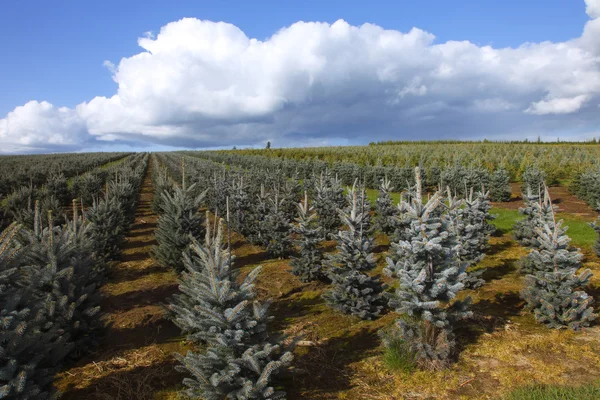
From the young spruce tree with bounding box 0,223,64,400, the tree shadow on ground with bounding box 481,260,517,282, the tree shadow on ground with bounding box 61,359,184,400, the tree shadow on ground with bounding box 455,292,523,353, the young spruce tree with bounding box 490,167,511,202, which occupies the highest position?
the young spruce tree with bounding box 490,167,511,202

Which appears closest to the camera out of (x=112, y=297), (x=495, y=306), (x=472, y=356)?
(x=472, y=356)

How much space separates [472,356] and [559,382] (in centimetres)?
129

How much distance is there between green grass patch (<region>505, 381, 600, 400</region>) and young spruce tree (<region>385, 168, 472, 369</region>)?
44.7 inches

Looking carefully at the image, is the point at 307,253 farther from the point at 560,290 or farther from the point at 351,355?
the point at 560,290

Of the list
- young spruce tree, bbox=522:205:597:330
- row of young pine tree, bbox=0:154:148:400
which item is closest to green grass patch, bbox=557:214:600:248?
young spruce tree, bbox=522:205:597:330

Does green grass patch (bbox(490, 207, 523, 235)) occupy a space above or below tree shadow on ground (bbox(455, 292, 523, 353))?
above

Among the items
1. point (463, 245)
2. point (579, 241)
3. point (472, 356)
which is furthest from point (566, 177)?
point (472, 356)

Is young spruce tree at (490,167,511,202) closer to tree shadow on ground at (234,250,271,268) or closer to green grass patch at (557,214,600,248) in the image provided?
green grass patch at (557,214,600,248)

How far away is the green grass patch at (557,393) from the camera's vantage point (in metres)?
5.08

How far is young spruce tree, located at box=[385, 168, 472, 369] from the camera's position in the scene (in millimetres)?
5781

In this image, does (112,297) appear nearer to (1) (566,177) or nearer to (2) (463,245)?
(2) (463,245)

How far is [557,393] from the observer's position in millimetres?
5215

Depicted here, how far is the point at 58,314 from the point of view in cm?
617

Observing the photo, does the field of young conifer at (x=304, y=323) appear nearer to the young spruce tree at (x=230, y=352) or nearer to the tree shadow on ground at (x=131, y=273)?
the young spruce tree at (x=230, y=352)
